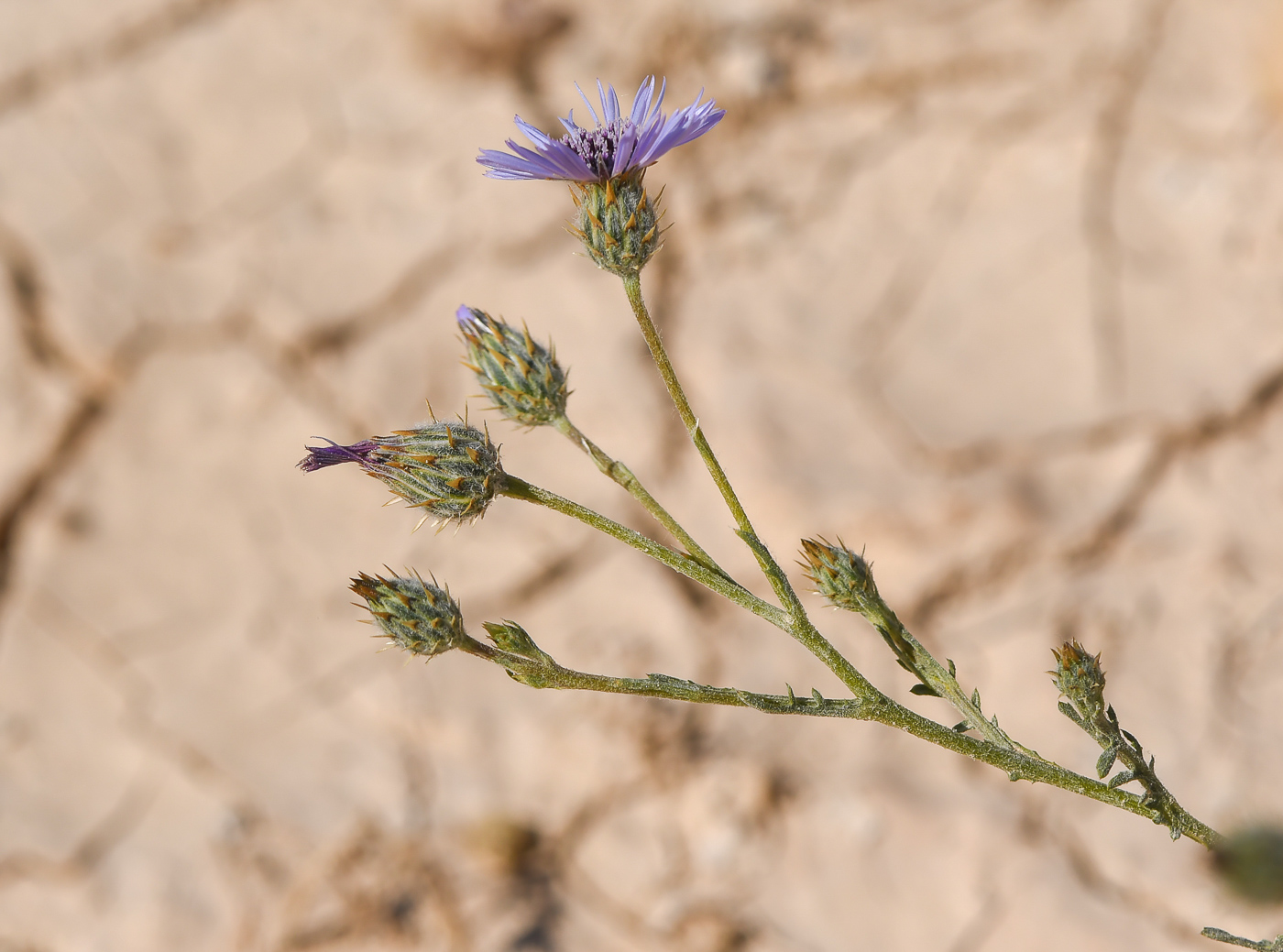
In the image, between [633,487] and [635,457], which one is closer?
[633,487]

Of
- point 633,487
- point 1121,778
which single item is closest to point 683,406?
point 633,487

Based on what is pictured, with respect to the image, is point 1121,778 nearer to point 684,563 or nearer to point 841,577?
point 841,577

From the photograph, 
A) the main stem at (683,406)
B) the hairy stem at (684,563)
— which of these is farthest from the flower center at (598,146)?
the hairy stem at (684,563)

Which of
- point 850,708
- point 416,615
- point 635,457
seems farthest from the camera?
point 635,457

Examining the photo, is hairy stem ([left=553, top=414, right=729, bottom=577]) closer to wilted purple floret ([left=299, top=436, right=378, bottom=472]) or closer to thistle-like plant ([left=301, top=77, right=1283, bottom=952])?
thistle-like plant ([left=301, top=77, right=1283, bottom=952])

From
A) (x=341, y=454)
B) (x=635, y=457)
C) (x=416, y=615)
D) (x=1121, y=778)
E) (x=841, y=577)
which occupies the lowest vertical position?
(x=416, y=615)

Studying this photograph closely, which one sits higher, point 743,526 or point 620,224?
point 620,224

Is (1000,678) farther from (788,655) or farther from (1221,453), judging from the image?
(1221,453)

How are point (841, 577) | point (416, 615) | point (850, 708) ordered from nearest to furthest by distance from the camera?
point (850, 708)
point (416, 615)
point (841, 577)
